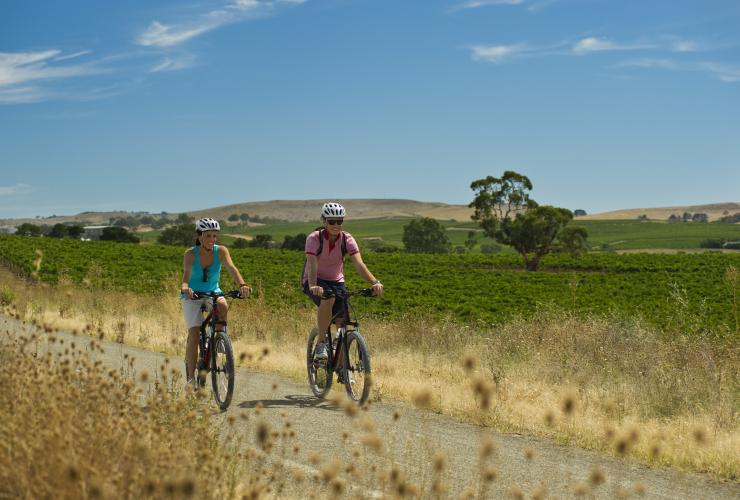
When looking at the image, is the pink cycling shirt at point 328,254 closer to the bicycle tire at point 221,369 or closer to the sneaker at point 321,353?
the sneaker at point 321,353

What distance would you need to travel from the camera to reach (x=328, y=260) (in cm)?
927

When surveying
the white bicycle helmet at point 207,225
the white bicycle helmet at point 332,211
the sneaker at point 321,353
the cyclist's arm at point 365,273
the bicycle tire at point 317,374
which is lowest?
the bicycle tire at point 317,374

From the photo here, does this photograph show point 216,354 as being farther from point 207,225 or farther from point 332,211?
point 332,211

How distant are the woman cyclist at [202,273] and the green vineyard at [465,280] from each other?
696cm

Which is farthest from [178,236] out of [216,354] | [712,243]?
[216,354]

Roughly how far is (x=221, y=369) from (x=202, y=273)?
1.06 m

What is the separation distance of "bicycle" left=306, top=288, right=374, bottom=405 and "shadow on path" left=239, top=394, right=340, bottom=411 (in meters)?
0.17

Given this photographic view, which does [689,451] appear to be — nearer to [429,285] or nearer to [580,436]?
[580,436]

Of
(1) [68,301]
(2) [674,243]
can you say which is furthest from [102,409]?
(2) [674,243]

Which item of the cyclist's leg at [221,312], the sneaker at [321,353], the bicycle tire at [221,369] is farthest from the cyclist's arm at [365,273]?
the bicycle tire at [221,369]

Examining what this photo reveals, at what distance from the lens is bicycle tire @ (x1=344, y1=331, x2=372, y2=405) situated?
9023 millimetres

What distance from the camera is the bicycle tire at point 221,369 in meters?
8.54

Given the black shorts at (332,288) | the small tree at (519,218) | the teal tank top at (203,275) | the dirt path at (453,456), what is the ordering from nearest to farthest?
the dirt path at (453,456), the teal tank top at (203,275), the black shorts at (332,288), the small tree at (519,218)

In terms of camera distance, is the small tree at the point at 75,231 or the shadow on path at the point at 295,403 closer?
the shadow on path at the point at 295,403
